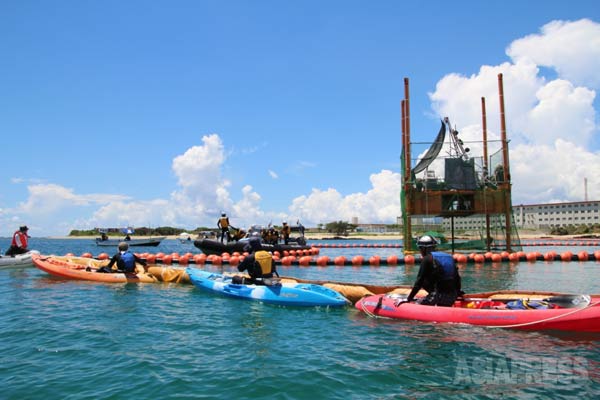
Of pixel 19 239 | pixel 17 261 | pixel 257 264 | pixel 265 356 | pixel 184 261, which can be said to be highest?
pixel 19 239

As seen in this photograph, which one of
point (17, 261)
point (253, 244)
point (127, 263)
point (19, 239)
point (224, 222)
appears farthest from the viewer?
point (224, 222)

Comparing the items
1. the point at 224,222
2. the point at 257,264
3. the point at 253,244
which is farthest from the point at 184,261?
the point at 253,244

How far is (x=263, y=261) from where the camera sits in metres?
13.2

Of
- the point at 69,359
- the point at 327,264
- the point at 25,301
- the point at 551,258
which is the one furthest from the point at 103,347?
the point at 551,258

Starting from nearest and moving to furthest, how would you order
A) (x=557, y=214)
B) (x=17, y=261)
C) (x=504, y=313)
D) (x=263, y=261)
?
(x=504, y=313) < (x=263, y=261) < (x=17, y=261) < (x=557, y=214)

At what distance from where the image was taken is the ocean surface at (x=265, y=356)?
6191 mm

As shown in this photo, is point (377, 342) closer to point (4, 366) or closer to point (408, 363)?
point (408, 363)

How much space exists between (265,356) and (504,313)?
5.14m

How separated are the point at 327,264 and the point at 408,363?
19.2 meters

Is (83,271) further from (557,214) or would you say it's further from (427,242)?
(557,214)

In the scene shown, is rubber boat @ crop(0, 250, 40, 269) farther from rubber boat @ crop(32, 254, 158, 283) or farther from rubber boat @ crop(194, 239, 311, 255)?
rubber boat @ crop(194, 239, 311, 255)

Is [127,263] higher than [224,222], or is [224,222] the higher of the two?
[224,222]

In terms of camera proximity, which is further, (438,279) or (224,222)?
(224,222)

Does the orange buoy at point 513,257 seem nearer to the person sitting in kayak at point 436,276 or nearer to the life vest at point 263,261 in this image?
the person sitting in kayak at point 436,276
